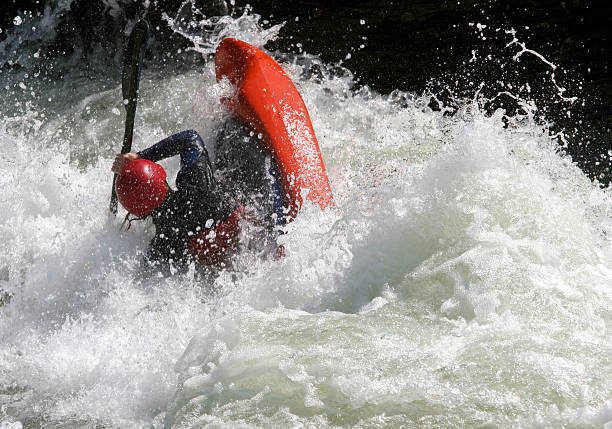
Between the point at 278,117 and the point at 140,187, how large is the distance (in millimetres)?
1090

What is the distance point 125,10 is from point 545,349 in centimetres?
590

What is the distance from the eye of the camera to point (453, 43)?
5.72 meters

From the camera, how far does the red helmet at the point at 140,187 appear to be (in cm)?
319

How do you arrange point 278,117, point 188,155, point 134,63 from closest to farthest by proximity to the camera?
point 188,155, point 278,117, point 134,63

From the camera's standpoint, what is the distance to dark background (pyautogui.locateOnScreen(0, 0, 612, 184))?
4.99 metres

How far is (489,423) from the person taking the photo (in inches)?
81.4

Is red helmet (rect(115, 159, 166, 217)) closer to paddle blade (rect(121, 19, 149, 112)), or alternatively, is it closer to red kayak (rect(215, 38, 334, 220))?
red kayak (rect(215, 38, 334, 220))

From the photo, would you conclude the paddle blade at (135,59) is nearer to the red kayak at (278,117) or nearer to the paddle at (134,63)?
the paddle at (134,63)

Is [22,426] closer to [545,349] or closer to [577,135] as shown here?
[545,349]

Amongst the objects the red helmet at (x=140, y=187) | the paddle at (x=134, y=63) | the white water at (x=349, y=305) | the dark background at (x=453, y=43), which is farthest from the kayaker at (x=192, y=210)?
the dark background at (x=453, y=43)

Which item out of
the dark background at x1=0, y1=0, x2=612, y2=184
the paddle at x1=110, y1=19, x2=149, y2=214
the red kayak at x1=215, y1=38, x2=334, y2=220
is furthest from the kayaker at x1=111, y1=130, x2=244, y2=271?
the dark background at x1=0, y1=0, x2=612, y2=184

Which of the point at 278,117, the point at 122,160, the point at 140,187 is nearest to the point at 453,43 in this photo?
the point at 278,117

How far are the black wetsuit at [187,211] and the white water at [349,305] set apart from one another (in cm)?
15

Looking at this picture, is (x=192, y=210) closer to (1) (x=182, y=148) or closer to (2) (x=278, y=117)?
(1) (x=182, y=148)
